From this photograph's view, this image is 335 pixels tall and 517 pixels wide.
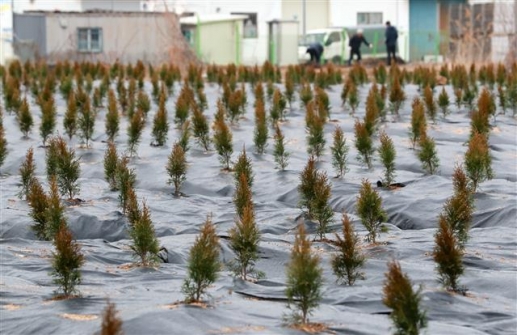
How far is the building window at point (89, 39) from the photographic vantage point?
105 feet

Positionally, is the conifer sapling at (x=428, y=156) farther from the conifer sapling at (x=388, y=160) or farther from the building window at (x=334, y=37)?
the building window at (x=334, y=37)

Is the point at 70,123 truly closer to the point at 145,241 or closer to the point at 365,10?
the point at 145,241

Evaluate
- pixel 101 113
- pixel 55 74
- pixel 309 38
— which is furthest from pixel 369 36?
pixel 101 113

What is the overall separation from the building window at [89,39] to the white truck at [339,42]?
245 inches

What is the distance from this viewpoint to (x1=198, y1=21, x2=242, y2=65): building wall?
34.1m

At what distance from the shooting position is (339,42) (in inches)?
1419

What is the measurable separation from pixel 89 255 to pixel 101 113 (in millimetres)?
7012

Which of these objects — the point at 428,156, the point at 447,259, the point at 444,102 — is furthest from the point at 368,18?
the point at 447,259

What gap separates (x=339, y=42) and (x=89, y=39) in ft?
26.6

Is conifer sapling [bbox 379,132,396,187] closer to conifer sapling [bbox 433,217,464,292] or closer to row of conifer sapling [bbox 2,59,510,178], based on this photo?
row of conifer sapling [bbox 2,59,510,178]

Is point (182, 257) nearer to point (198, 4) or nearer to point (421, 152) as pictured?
point (421, 152)

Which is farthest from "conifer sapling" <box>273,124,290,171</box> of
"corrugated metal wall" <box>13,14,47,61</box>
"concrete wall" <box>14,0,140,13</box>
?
"concrete wall" <box>14,0,140,13</box>

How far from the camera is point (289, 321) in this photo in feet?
15.6

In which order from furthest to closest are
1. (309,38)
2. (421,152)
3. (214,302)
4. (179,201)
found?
(309,38) → (421,152) → (179,201) → (214,302)
